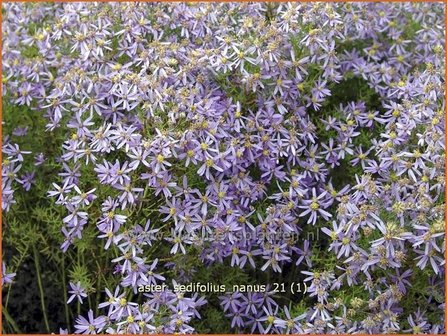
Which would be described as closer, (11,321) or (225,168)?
(225,168)

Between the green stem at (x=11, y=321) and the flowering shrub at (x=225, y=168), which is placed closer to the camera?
the flowering shrub at (x=225, y=168)

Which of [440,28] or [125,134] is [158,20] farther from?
[440,28]

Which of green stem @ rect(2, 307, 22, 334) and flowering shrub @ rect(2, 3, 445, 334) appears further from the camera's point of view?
green stem @ rect(2, 307, 22, 334)

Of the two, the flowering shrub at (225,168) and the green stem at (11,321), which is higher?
the flowering shrub at (225,168)

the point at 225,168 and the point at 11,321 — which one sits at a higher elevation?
the point at 225,168

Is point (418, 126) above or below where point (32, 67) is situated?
below

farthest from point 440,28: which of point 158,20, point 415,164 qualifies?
point 158,20

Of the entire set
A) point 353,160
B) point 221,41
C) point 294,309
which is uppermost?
point 221,41

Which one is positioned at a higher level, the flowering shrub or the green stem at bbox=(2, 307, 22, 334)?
the flowering shrub
